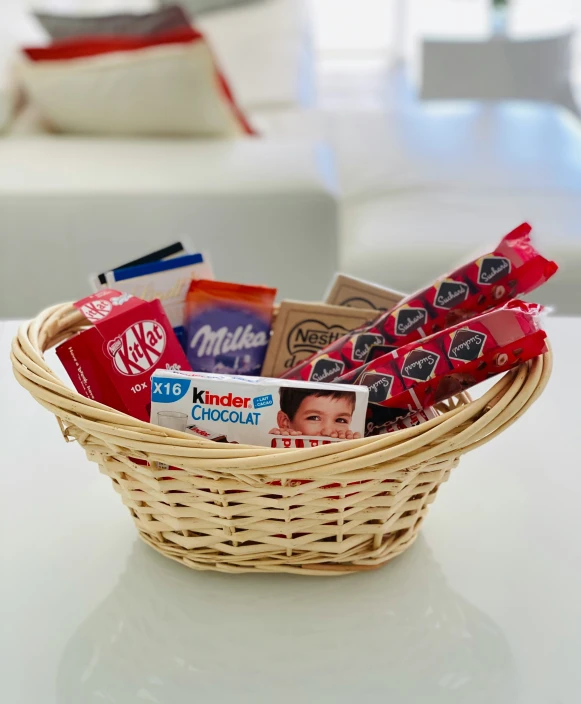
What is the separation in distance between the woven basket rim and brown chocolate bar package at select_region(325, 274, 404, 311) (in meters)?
0.24

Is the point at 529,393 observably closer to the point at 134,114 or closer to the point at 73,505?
the point at 73,505

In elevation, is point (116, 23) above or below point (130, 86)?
above

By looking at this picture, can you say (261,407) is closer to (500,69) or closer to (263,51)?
(263,51)

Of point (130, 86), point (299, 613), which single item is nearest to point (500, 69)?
point (130, 86)

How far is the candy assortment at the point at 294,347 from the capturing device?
1.88ft

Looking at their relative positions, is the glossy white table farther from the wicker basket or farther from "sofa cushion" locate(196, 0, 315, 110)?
"sofa cushion" locate(196, 0, 315, 110)

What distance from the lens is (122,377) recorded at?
63 cm

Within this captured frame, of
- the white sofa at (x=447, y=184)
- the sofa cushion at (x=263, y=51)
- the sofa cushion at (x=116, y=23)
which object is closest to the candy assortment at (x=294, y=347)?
the white sofa at (x=447, y=184)

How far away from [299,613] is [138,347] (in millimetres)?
239

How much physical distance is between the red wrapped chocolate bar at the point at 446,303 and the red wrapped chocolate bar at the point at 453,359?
61 millimetres

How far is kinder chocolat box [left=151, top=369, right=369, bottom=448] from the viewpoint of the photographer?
22.4 inches

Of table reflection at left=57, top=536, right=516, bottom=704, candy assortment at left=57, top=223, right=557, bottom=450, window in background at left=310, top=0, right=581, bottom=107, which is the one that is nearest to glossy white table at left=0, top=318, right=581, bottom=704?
table reflection at left=57, top=536, right=516, bottom=704

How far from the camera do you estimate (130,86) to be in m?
1.91

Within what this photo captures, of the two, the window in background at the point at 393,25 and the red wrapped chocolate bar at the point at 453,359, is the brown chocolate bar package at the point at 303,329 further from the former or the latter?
the window in background at the point at 393,25
